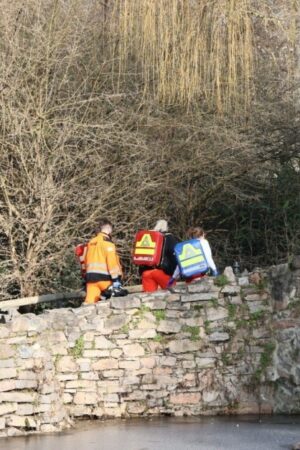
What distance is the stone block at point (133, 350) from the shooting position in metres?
11.5

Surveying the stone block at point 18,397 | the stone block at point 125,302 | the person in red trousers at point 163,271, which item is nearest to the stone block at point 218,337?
the stone block at point 125,302

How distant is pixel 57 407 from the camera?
10.8 metres

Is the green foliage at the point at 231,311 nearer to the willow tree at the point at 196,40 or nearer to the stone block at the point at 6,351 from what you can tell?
the stone block at the point at 6,351

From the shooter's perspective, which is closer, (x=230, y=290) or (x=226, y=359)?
(x=226, y=359)

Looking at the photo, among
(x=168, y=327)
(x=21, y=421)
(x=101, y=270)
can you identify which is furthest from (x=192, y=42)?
(x=21, y=421)

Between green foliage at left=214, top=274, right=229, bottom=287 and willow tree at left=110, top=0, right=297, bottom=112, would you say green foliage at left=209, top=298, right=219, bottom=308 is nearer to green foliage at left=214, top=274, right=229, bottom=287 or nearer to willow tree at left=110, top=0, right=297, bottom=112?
green foliage at left=214, top=274, right=229, bottom=287

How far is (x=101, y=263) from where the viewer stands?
1204 centimetres

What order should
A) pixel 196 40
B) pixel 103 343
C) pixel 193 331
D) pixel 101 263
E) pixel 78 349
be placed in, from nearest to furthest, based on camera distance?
pixel 78 349
pixel 103 343
pixel 193 331
pixel 101 263
pixel 196 40

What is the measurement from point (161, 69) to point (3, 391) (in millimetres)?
5229

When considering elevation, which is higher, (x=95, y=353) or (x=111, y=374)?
(x=95, y=353)

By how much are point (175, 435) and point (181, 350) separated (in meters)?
1.69

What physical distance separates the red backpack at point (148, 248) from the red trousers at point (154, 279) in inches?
5.3

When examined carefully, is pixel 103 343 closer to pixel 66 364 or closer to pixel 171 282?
pixel 66 364

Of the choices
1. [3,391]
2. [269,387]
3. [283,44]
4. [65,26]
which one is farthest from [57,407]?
[283,44]
